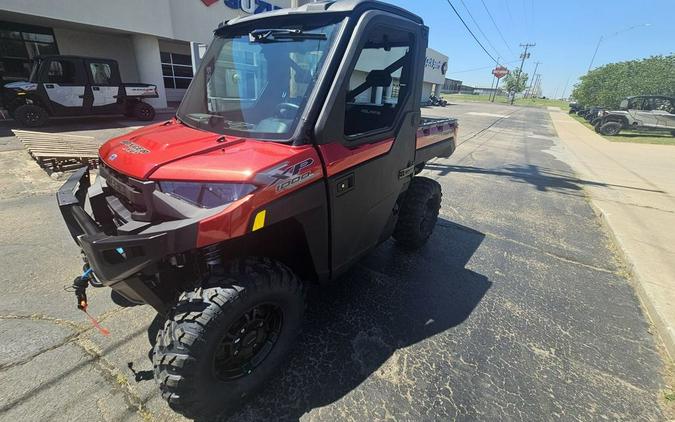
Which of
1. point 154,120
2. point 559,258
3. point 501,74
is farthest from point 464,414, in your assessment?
point 501,74

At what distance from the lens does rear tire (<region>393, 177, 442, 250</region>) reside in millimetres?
3604

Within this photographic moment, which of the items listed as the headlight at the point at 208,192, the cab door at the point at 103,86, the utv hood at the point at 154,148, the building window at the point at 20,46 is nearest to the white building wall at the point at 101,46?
the building window at the point at 20,46

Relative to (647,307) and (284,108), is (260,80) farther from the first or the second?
(647,307)

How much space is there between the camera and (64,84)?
10.2 metres

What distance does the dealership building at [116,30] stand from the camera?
38.1 feet

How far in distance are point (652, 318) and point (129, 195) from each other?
457 centimetres

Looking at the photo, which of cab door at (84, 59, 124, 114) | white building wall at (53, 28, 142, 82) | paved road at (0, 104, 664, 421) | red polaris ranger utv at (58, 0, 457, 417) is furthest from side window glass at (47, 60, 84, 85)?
red polaris ranger utv at (58, 0, 457, 417)

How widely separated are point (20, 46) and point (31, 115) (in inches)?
237

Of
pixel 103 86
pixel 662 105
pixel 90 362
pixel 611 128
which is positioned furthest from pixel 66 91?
pixel 662 105

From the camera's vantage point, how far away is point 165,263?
6.07 feet

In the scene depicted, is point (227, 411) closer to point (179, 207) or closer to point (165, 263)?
point (165, 263)

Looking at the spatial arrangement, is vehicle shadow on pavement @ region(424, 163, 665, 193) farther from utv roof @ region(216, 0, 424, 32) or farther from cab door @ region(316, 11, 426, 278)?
utv roof @ region(216, 0, 424, 32)

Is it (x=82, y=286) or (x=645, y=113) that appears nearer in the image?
(x=82, y=286)

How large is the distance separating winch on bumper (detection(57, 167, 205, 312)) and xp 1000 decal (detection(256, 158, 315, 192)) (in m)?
0.37
